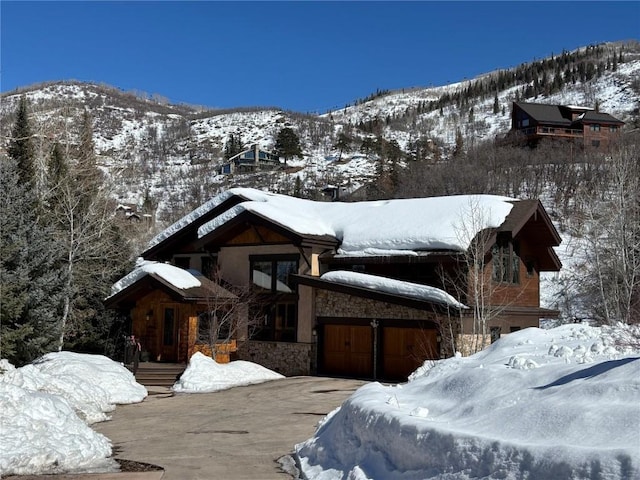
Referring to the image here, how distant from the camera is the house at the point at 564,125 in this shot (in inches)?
2980

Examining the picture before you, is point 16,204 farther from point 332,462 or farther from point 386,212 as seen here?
point 332,462

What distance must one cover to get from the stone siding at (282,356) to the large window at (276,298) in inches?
12.5

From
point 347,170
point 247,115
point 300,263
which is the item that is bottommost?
point 300,263

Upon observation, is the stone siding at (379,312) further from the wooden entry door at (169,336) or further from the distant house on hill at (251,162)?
the distant house on hill at (251,162)

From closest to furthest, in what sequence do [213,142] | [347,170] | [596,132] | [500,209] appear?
1. [500,209]
2. [596,132]
3. [347,170]
4. [213,142]

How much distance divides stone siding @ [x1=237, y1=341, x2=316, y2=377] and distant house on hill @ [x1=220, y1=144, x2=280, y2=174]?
87.1m

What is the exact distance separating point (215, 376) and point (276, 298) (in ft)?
16.1

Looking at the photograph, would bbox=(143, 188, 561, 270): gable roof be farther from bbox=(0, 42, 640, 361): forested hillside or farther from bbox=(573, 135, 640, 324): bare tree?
bbox=(0, 42, 640, 361): forested hillside

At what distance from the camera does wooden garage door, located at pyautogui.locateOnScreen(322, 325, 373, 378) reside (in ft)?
75.6

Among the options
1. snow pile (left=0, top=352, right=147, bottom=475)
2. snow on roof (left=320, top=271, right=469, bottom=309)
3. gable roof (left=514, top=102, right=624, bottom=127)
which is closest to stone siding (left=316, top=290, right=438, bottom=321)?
snow on roof (left=320, top=271, right=469, bottom=309)

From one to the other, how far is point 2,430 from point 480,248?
50.0 ft

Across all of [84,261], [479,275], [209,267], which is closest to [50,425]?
[479,275]

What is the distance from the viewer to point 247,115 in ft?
560

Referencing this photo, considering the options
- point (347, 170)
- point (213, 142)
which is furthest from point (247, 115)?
point (347, 170)
